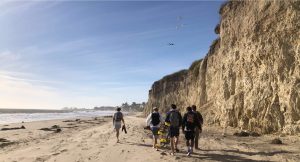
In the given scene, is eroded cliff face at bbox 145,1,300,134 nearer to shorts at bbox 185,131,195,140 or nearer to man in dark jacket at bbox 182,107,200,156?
man in dark jacket at bbox 182,107,200,156

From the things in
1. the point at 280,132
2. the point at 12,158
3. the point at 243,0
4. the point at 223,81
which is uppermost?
the point at 243,0

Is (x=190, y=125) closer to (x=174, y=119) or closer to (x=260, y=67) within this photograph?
(x=174, y=119)

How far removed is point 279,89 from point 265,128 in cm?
275

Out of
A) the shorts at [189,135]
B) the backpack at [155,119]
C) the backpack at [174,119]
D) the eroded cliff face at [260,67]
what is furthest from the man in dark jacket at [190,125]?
the eroded cliff face at [260,67]

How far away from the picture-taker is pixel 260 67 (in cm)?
2039

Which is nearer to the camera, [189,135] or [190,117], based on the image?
[189,135]

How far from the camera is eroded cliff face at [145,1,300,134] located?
16.8 metres

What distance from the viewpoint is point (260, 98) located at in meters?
19.6

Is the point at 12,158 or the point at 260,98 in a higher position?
the point at 260,98

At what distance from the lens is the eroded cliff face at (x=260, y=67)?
1678 cm

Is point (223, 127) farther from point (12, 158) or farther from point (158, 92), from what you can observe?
point (158, 92)

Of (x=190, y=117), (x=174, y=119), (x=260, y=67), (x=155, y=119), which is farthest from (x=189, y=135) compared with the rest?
(x=260, y=67)

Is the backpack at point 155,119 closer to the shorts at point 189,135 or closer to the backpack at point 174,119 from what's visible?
the backpack at point 174,119

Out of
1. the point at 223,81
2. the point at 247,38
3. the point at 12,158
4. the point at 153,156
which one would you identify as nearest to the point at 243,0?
the point at 247,38
